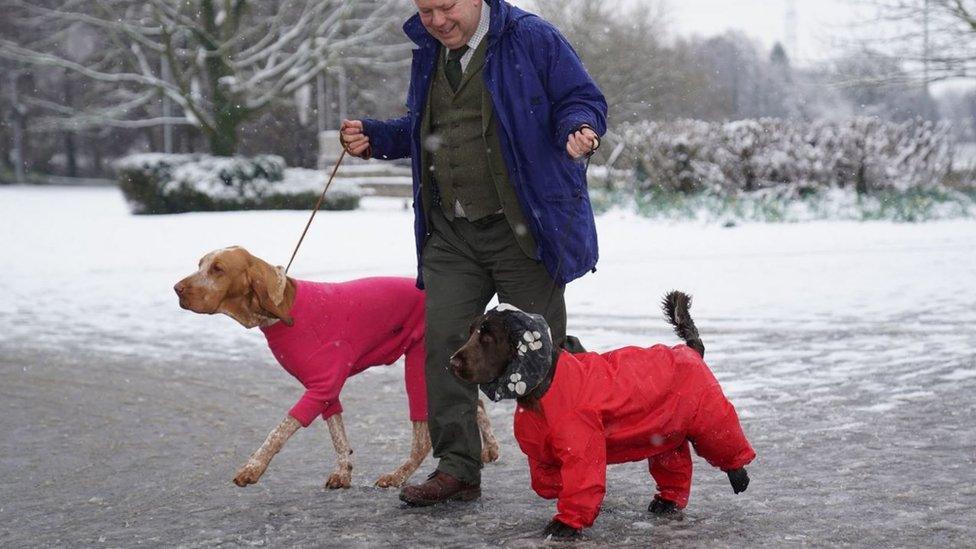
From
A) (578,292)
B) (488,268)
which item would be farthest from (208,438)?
(578,292)

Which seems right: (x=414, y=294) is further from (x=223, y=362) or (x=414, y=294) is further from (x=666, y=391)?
(x=223, y=362)

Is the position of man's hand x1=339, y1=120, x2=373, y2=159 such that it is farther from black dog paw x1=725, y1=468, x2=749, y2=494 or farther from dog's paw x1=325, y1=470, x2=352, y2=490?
black dog paw x1=725, y1=468, x2=749, y2=494

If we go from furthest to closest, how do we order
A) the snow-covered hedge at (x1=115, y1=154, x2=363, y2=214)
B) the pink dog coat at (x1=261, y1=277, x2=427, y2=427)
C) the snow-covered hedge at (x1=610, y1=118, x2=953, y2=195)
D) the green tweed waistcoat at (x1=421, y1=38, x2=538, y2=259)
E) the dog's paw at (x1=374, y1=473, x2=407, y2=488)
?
the snow-covered hedge at (x1=115, y1=154, x2=363, y2=214), the snow-covered hedge at (x1=610, y1=118, x2=953, y2=195), the dog's paw at (x1=374, y1=473, x2=407, y2=488), the pink dog coat at (x1=261, y1=277, x2=427, y2=427), the green tweed waistcoat at (x1=421, y1=38, x2=538, y2=259)

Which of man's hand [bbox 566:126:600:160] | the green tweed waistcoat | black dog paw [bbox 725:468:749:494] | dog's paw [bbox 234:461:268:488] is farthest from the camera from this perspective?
dog's paw [bbox 234:461:268:488]

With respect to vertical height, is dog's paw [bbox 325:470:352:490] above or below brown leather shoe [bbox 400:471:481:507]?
below

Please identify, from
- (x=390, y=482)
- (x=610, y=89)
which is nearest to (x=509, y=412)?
(x=390, y=482)

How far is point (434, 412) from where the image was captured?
4.93 metres

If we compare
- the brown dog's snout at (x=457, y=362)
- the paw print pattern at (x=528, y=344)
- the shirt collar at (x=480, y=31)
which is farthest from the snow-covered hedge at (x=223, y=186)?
the paw print pattern at (x=528, y=344)

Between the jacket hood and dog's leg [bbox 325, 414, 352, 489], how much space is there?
1.58 m

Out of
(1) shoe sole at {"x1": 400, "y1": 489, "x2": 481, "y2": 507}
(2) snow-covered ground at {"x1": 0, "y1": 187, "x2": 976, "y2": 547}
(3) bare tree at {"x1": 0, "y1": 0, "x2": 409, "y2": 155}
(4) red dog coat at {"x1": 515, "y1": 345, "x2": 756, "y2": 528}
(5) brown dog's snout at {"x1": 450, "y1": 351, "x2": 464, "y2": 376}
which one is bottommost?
(2) snow-covered ground at {"x1": 0, "y1": 187, "x2": 976, "y2": 547}

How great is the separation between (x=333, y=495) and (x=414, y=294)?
906mm

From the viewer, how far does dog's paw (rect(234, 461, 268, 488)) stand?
Result: 4.73 metres

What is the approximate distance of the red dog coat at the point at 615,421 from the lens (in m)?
4.04

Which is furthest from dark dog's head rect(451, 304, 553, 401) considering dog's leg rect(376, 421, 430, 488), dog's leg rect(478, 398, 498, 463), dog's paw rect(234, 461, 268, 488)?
dog's leg rect(478, 398, 498, 463)
